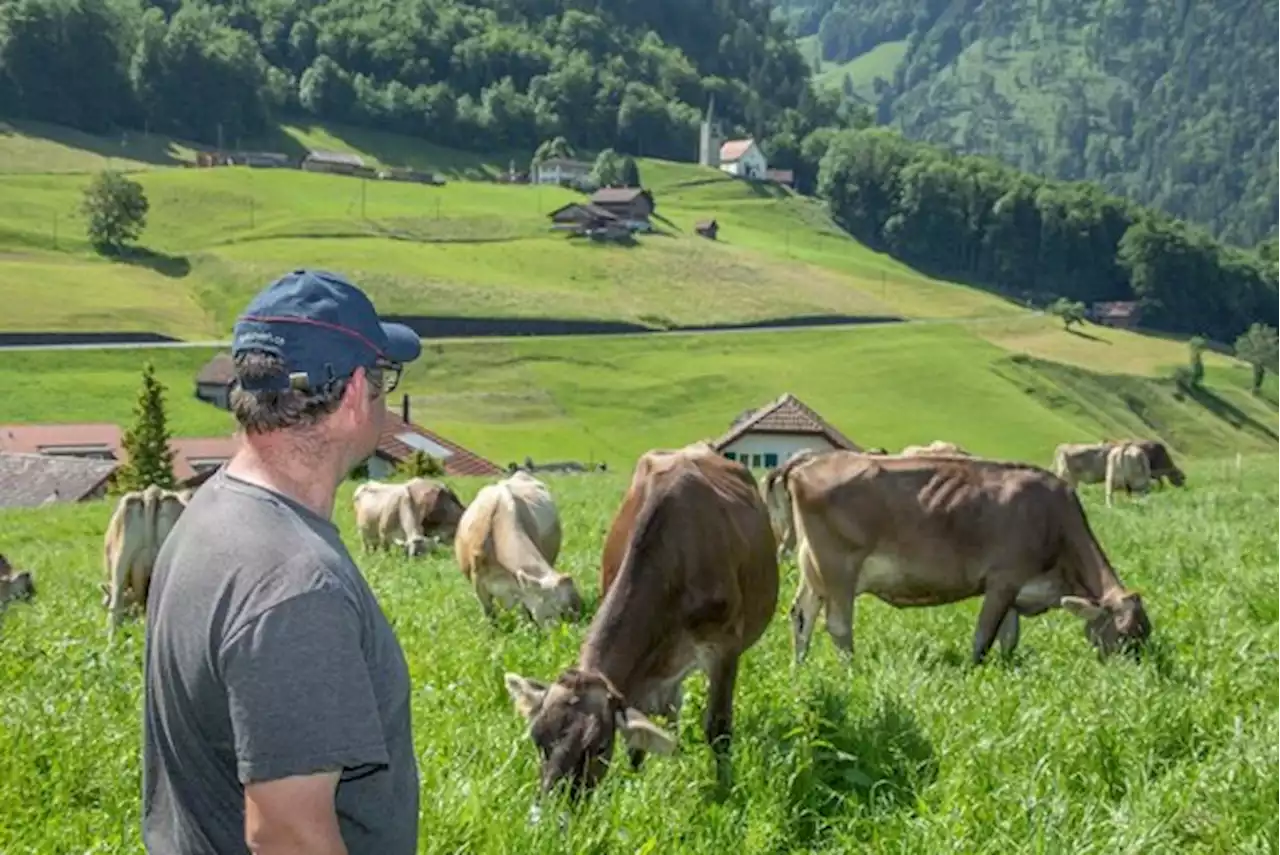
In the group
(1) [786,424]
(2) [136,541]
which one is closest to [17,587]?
(2) [136,541]

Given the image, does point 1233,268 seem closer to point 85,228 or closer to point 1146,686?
point 85,228

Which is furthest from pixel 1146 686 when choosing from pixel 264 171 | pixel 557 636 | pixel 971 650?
pixel 264 171

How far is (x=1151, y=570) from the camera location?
14086 millimetres

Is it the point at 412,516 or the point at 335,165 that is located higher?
the point at 412,516

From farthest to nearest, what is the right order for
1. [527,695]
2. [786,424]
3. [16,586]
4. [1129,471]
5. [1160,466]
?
[786,424] < [1160,466] < [1129,471] < [16,586] < [527,695]

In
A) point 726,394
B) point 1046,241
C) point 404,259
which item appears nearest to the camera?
point 726,394

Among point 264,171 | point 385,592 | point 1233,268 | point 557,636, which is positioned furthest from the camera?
point 1233,268

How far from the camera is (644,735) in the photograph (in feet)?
20.7

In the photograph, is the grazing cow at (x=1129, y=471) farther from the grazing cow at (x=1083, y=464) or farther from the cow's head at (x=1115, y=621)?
the cow's head at (x=1115, y=621)

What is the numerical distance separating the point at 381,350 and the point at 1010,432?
8071 cm

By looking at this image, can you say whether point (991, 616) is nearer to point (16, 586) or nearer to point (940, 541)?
point (940, 541)

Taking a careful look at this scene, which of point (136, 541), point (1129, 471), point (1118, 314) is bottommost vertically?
point (1118, 314)

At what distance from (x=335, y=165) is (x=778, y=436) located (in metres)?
106

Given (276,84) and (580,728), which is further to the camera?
(276,84)
